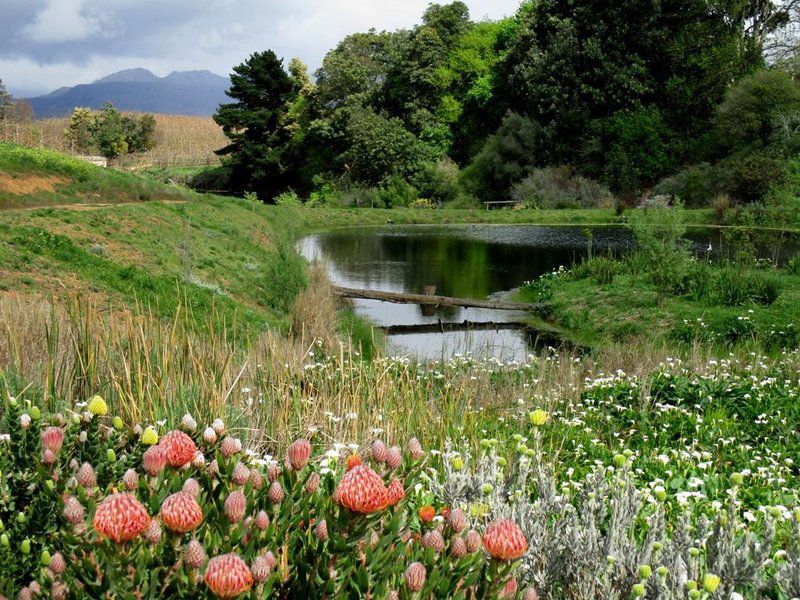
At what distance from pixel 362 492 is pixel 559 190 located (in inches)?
1431

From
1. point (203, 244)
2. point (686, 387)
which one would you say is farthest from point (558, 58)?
point (686, 387)

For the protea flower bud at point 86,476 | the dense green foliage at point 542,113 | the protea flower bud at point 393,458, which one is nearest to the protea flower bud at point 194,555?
the protea flower bud at point 86,476

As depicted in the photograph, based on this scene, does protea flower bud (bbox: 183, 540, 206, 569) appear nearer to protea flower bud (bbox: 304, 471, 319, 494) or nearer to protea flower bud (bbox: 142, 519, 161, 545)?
protea flower bud (bbox: 142, 519, 161, 545)

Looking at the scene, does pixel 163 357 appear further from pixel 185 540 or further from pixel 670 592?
pixel 670 592

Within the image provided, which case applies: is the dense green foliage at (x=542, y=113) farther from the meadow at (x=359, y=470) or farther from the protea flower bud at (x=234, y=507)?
the protea flower bud at (x=234, y=507)

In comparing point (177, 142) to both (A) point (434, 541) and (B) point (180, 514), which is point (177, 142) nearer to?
(A) point (434, 541)

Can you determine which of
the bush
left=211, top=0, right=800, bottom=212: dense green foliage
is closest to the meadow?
left=211, top=0, right=800, bottom=212: dense green foliage

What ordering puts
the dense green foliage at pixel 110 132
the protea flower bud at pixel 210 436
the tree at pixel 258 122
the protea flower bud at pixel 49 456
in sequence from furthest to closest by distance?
1. the dense green foliage at pixel 110 132
2. the tree at pixel 258 122
3. the protea flower bud at pixel 210 436
4. the protea flower bud at pixel 49 456

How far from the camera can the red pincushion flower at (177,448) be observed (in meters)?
1.71

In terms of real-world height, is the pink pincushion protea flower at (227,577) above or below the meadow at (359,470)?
above

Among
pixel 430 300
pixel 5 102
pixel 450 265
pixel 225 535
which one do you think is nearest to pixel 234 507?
pixel 225 535

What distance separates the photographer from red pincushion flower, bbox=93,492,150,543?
134cm

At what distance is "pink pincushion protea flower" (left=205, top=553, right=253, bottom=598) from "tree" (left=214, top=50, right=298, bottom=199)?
4515 cm

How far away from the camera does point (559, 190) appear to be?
36.5 meters
